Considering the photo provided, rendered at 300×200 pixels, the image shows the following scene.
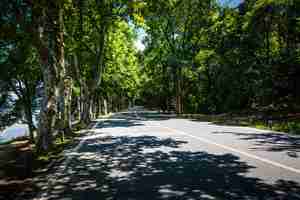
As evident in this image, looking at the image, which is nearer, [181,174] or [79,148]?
[181,174]

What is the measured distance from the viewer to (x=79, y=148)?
11398mm

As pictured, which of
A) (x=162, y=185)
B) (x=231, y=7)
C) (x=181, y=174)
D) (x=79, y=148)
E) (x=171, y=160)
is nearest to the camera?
(x=162, y=185)

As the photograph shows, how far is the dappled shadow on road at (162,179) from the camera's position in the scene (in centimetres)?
546

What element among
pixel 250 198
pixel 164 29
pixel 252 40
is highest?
pixel 164 29

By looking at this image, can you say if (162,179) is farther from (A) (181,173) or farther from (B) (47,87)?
(B) (47,87)

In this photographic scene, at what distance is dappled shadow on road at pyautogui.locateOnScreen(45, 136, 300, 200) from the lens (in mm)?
5457

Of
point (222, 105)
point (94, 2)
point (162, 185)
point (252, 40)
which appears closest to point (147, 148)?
point (162, 185)

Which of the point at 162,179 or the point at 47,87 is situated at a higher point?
the point at 47,87

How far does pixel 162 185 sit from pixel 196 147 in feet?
15.6

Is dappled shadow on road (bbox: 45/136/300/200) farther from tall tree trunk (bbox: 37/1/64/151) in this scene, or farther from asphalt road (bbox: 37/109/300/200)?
tall tree trunk (bbox: 37/1/64/151)

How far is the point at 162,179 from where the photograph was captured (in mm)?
6465

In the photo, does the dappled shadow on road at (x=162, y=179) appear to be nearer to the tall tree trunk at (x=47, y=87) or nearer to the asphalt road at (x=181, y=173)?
the asphalt road at (x=181, y=173)

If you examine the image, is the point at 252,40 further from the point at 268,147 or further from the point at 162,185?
the point at 162,185

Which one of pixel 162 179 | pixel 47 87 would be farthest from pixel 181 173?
pixel 47 87
